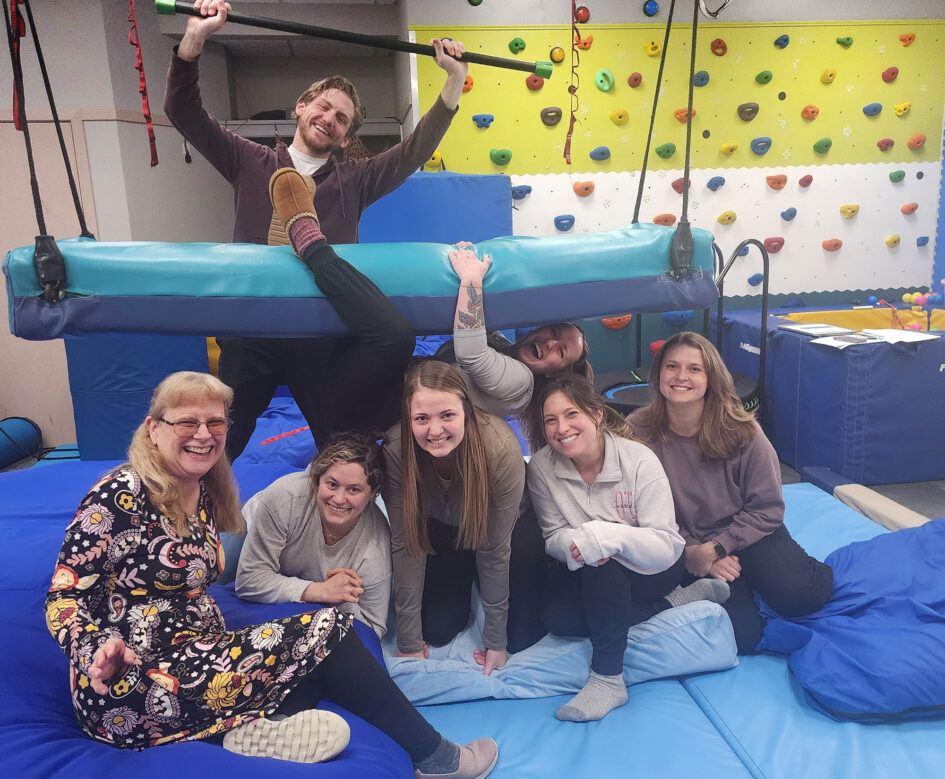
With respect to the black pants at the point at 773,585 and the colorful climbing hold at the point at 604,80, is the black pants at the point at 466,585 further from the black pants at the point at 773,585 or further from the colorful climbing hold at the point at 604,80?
the colorful climbing hold at the point at 604,80

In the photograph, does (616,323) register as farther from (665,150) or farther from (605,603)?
(605,603)

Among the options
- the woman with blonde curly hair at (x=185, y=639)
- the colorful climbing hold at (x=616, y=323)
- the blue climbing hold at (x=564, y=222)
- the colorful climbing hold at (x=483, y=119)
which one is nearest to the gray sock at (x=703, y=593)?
the woman with blonde curly hair at (x=185, y=639)

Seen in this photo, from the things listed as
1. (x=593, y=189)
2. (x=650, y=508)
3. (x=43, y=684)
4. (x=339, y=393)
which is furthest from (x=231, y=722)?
(x=593, y=189)

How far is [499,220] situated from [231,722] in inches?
137

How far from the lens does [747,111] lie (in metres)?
4.77

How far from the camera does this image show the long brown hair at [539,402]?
1.95 m

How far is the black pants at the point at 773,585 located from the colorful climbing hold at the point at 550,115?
3.47 meters

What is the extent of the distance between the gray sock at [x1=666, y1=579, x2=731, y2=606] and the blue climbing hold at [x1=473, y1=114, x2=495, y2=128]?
3.55 metres

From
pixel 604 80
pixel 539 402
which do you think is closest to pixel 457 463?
pixel 539 402

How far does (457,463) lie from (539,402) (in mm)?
344

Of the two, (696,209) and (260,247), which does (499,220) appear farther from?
(260,247)

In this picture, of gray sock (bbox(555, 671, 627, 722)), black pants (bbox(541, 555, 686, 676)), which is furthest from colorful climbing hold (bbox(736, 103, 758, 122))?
gray sock (bbox(555, 671, 627, 722))

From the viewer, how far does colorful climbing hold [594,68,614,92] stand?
4.59 meters

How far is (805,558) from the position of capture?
6.79ft
